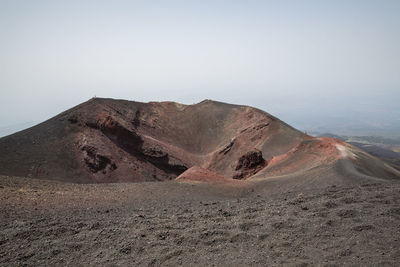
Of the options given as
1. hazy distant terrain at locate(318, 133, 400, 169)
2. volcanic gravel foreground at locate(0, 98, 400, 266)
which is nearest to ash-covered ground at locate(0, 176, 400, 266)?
volcanic gravel foreground at locate(0, 98, 400, 266)

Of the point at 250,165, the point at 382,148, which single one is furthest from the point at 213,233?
the point at 382,148

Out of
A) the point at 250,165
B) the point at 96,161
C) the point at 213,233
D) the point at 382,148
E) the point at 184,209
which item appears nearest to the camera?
the point at 213,233

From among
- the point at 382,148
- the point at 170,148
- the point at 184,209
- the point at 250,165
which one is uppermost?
the point at 170,148

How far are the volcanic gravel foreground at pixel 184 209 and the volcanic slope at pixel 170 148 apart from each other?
12 centimetres

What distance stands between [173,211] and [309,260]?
178 inches

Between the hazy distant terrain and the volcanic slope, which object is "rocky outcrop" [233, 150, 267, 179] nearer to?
the volcanic slope

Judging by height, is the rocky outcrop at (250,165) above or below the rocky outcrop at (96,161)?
below

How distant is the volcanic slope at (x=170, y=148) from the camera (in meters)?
16.9

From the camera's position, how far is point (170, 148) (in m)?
27.6

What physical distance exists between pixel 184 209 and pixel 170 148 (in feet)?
62.6

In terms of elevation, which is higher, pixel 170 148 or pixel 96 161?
pixel 170 148

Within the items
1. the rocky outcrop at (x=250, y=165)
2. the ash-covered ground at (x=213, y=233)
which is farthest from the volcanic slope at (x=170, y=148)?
the ash-covered ground at (x=213, y=233)

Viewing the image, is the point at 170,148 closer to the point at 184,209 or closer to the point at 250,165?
the point at 250,165

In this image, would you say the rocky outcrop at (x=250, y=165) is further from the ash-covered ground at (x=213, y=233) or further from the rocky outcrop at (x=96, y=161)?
the ash-covered ground at (x=213, y=233)
